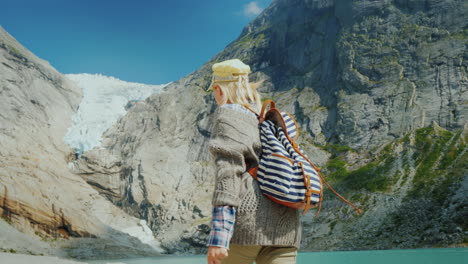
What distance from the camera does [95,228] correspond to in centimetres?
4488

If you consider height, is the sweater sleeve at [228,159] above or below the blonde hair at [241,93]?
below

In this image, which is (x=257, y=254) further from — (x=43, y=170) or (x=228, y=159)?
(x=43, y=170)

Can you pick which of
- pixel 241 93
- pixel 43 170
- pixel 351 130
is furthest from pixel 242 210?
pixel 351 130

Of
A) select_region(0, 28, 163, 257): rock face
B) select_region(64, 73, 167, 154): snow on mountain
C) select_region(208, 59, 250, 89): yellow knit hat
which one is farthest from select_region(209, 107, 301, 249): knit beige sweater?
select_region(64, 73, 167, 154): snow on mountain

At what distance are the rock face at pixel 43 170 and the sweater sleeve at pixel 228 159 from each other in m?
30.2

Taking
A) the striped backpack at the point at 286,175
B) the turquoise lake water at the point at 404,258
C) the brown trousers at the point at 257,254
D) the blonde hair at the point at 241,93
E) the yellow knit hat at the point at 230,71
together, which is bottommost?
the turquoise lake water at the point at 404,258

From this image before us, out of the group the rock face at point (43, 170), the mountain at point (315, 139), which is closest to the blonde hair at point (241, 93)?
the rock face at point (43, 170)

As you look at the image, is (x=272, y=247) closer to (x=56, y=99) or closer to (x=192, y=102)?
(x=192, y=102)

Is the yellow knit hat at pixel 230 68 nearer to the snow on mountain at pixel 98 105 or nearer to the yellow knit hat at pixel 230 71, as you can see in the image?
the yellow knit hat at pixel 230 71

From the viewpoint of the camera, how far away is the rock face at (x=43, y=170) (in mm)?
40969

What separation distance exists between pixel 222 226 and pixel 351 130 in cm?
6321

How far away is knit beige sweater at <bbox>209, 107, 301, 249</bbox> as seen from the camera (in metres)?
2.60

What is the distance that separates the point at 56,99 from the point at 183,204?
44.7 m

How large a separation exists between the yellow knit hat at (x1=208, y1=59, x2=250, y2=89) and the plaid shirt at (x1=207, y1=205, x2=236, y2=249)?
102 centimetres
